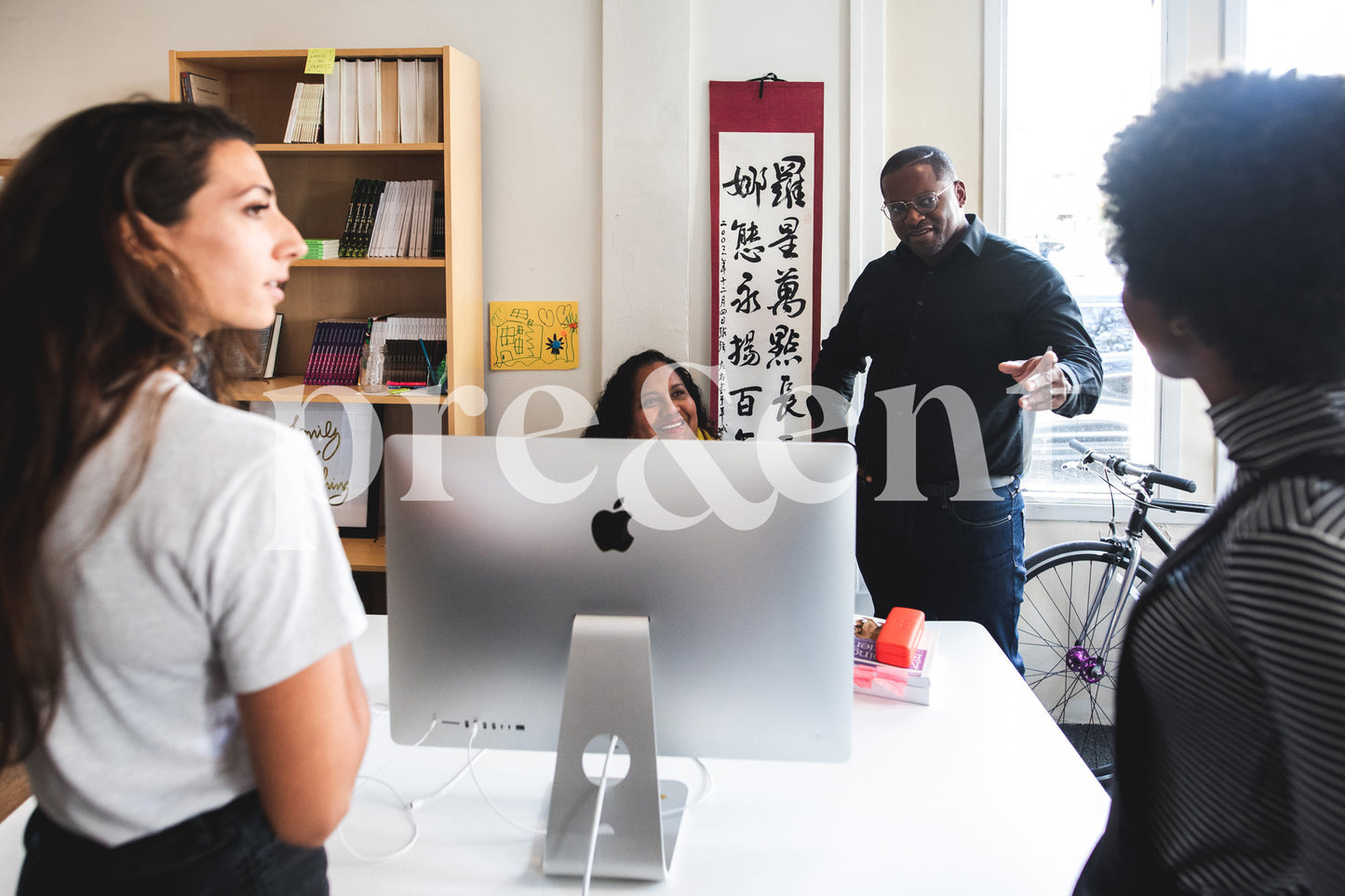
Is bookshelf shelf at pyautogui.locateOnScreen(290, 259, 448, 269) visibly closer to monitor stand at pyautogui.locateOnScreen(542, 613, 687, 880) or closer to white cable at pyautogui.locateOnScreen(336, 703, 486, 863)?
white cable at pyautogui.locateOnScreen(336, 703, 486, 863)

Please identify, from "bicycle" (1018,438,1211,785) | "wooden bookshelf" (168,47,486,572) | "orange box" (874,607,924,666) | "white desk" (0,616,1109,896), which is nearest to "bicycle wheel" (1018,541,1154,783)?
"bicycle" (1018,438,1211,785)

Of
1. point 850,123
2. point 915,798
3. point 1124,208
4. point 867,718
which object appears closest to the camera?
point 1124,208

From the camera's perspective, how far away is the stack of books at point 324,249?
2768mm

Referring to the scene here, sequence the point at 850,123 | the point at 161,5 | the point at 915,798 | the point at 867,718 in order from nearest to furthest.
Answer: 1. the point at 915,798
2. the point at 867,718
3. the point at 850,123
4. the point at 161,5

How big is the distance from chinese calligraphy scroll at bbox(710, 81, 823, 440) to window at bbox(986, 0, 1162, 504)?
0.61m

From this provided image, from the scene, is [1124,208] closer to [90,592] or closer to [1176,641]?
[1176,641]

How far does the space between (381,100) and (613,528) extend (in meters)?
2.19

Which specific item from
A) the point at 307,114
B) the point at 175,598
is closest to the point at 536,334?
the point at 307,114

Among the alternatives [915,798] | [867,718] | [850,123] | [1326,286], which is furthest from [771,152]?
[1326,286]

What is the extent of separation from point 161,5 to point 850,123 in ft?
7.87

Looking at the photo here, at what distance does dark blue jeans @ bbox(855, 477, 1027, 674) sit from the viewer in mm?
2252

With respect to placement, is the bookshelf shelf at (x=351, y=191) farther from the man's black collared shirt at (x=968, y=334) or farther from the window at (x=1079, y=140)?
the window at (x=1079, y=140)

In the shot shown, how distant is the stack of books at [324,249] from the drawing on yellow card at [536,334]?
522 millimetres

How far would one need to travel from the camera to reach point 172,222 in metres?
0.75
